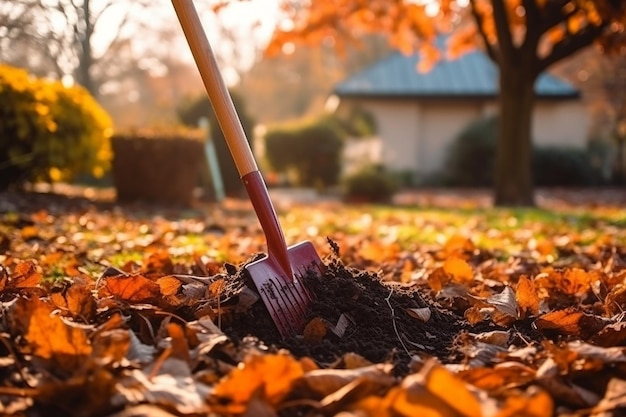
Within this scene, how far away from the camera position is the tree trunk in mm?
10688

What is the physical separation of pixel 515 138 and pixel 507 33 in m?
1.67

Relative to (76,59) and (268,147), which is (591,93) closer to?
(268,147)

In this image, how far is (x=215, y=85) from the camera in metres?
2.36

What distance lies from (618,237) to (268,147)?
16074 mm

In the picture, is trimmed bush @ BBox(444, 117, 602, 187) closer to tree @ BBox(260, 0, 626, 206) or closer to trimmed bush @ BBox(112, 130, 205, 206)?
tree @ BBox(260, 0, 626, 206)

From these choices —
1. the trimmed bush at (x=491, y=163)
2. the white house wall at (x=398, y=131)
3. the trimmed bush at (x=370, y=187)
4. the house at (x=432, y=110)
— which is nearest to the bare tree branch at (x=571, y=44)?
the trimmed bush at (x=370, y=187)

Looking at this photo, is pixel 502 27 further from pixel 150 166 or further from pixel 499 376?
pixel 499 376

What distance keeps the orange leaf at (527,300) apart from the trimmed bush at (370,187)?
11481 millimetres

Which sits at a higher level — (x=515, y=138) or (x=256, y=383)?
(x=256, y=383)

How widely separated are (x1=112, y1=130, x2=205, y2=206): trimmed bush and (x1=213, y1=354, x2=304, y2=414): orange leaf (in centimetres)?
Result: 790

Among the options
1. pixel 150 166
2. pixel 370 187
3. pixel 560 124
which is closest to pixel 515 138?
pixel 370 187

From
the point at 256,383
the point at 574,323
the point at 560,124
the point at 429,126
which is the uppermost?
the point at 256,383

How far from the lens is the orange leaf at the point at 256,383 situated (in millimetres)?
1377

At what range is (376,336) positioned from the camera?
200cm
